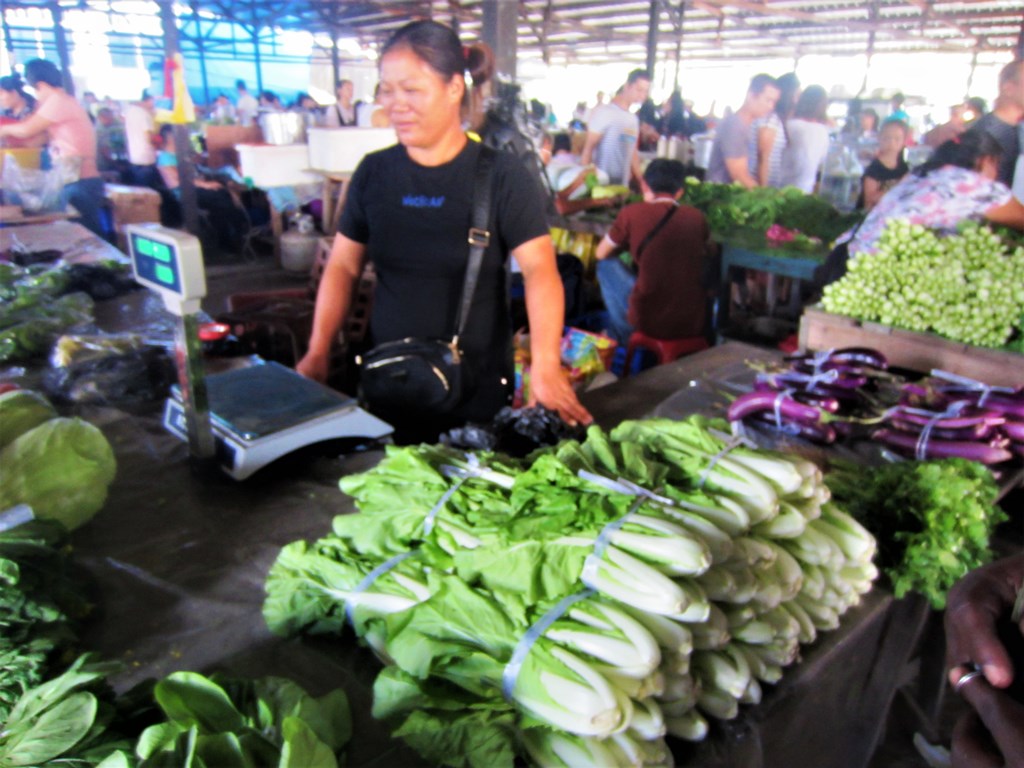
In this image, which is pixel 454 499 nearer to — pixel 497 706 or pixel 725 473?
pixel 497 706

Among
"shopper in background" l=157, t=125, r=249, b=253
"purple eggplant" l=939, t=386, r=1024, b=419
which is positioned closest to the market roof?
"shopper in background" l=157, t=125, r=249, b=253

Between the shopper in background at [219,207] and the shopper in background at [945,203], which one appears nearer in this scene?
the shopper in background at [945,203]

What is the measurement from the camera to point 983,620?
1293 millimetres

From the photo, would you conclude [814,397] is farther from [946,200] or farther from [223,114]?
[223,114]

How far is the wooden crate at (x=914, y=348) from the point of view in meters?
2.98

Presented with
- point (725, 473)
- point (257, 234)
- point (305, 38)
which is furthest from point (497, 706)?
point (305, 38)

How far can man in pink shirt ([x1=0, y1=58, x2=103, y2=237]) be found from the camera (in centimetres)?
586

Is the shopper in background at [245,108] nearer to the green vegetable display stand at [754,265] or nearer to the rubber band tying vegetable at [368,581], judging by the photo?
the green vegetable display stand at [754,265]

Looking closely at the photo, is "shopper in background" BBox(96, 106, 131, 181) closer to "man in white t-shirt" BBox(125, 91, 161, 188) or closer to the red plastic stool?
"man in white t-shirt" BBox(125, 91, 161, 188)

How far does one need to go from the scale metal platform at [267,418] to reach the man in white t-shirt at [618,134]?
235 inches

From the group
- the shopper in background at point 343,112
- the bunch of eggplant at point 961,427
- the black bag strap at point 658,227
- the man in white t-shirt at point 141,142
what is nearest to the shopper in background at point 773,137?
the black bag strap at point 658,227

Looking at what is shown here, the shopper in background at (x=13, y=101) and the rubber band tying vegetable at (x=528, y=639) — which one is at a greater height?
the shopper in background at (x=13, y=101)

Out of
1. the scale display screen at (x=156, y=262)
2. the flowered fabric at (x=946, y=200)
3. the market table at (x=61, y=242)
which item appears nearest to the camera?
the scale display screen at (x=156, y=262)

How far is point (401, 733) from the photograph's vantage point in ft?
3.45
